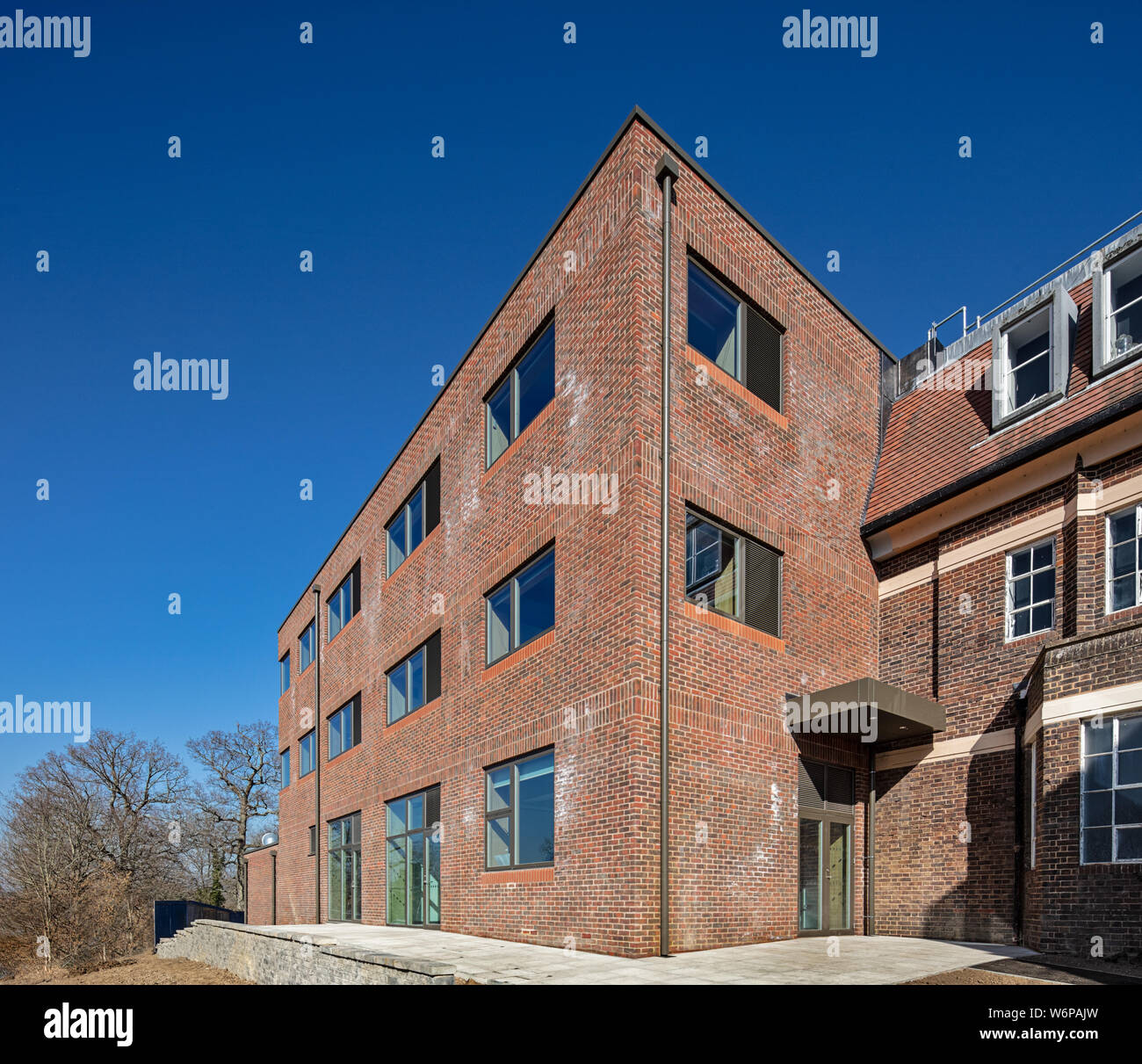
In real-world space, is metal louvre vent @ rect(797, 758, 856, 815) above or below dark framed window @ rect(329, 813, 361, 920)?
above

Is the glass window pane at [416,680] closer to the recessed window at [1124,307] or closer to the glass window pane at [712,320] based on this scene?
the glass window pane at [712,320]

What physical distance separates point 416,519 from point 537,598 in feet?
23.2

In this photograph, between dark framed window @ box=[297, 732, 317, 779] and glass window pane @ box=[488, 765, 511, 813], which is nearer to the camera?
glass window pane @ box=[488, 765, 511, 813]

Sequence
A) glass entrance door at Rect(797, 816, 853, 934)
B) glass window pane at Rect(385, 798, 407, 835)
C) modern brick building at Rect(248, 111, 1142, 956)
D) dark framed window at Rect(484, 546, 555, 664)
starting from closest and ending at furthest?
1. modern brick building at Rect(248, 111, 1142, 956)
2. glass entrance door at Rect(797, 816, 853, 934)
3. dark framed window at Rect(484, 546, 555, 664)
4. glass window pane at Rect(385, 798, 407, 835)

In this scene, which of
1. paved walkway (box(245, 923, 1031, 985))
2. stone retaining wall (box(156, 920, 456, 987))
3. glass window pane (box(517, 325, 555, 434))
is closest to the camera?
paved walkway (box(245, 923, 1031, 985))

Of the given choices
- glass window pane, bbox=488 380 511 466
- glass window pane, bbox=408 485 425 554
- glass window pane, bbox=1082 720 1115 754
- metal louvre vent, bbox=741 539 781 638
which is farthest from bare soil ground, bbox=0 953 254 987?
glass window pane, bbox=1082 720 1115 754

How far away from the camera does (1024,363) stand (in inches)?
592

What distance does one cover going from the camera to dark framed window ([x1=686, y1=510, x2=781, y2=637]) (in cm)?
1305

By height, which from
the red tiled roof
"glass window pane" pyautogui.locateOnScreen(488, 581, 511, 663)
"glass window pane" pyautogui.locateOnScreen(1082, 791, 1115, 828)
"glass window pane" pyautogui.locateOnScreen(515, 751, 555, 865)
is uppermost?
the red tiled roof

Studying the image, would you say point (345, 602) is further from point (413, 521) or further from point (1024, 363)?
point (1024, 363)

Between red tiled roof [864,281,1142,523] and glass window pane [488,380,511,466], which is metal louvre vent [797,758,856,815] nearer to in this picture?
red tiled roof [864,281,1142,523]

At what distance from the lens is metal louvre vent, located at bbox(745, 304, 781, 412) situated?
48.4ft

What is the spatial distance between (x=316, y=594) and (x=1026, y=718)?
21454mm

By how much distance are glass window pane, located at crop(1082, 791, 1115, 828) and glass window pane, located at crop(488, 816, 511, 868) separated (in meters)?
7.86
